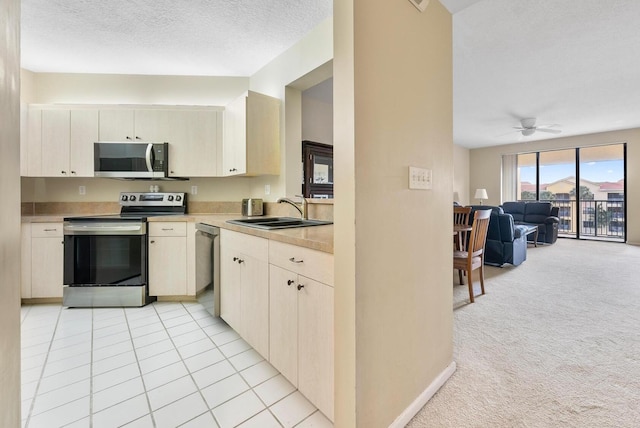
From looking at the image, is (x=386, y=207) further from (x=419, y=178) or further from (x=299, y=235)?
(x=299, y=235)

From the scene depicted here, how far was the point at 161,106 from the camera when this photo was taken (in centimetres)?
311

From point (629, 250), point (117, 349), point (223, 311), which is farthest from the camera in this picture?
point (629, 250)

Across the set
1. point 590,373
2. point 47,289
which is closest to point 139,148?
point 47,289

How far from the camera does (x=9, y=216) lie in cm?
45

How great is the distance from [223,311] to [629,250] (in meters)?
7.57

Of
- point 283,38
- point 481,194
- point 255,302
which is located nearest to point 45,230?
point 255,302

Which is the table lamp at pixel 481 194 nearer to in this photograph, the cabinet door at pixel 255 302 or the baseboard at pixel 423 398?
the baseboard at pixel 423 398

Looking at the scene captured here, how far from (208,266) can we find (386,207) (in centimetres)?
178

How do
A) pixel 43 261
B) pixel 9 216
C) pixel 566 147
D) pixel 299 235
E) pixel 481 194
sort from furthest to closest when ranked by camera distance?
pixel 481 194 → pixel 566 147 → pixel 43 261 → pixel 299 235 → pixel 9 216

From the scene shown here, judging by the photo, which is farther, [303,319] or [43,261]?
[43,261]

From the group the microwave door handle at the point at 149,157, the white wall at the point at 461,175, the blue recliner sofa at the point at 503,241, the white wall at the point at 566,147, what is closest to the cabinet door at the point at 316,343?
the microwave door handle at the point at 149,157

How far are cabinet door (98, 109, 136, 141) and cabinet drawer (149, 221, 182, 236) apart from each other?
3.36ft

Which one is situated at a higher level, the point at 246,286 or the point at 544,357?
the point at 246,286

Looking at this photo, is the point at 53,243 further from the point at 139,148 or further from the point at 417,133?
the point at 417,133
